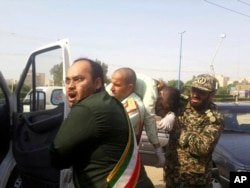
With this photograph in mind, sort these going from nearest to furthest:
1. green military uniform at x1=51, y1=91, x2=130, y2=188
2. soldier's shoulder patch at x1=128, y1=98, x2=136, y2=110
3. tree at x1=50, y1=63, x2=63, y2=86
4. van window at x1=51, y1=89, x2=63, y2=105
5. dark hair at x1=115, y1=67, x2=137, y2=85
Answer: green military uniform at x1=51, y1=91, x2=130, y2=188
soldier's shoulder patch at x1=128, y1=98, x2=136, y2=110
dark hair at x1=115, y1=67, x2=137, y2=85
tree at x1=50, y1=63, x2=63, y2=86
van window at x1=51, y1=89, x2=63, y2=105

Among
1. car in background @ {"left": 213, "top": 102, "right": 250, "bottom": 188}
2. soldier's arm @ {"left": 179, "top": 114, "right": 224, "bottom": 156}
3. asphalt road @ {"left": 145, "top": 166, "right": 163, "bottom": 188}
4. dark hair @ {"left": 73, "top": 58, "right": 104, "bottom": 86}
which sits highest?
dark hair @ {"left": 73, "top": 58, "right": 104, "bottom": 86}

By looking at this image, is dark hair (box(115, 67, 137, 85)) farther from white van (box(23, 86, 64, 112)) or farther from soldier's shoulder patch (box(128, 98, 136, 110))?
white van (box(23, 86, 64, 112))

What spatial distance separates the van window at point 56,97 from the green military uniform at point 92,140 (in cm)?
143

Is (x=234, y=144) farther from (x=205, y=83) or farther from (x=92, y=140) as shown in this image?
(x=92, y=140)

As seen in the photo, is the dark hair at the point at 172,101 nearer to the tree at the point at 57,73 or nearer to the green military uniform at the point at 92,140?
the tree at the point at 57,73

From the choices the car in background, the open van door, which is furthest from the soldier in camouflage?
the car in background

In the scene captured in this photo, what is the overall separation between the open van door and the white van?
0.07 feet

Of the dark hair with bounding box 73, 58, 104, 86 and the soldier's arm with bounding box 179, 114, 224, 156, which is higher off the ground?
the dark hair with bounding box 73, 58, 104, 86

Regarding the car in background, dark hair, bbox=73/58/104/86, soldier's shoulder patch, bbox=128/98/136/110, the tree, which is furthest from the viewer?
the car in background

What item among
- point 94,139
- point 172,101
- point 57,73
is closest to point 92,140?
point 94,139

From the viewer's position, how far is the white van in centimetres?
321

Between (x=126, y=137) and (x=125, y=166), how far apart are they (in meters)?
0.15

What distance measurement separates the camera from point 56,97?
10.7 feet

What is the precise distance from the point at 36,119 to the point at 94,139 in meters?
1.69
